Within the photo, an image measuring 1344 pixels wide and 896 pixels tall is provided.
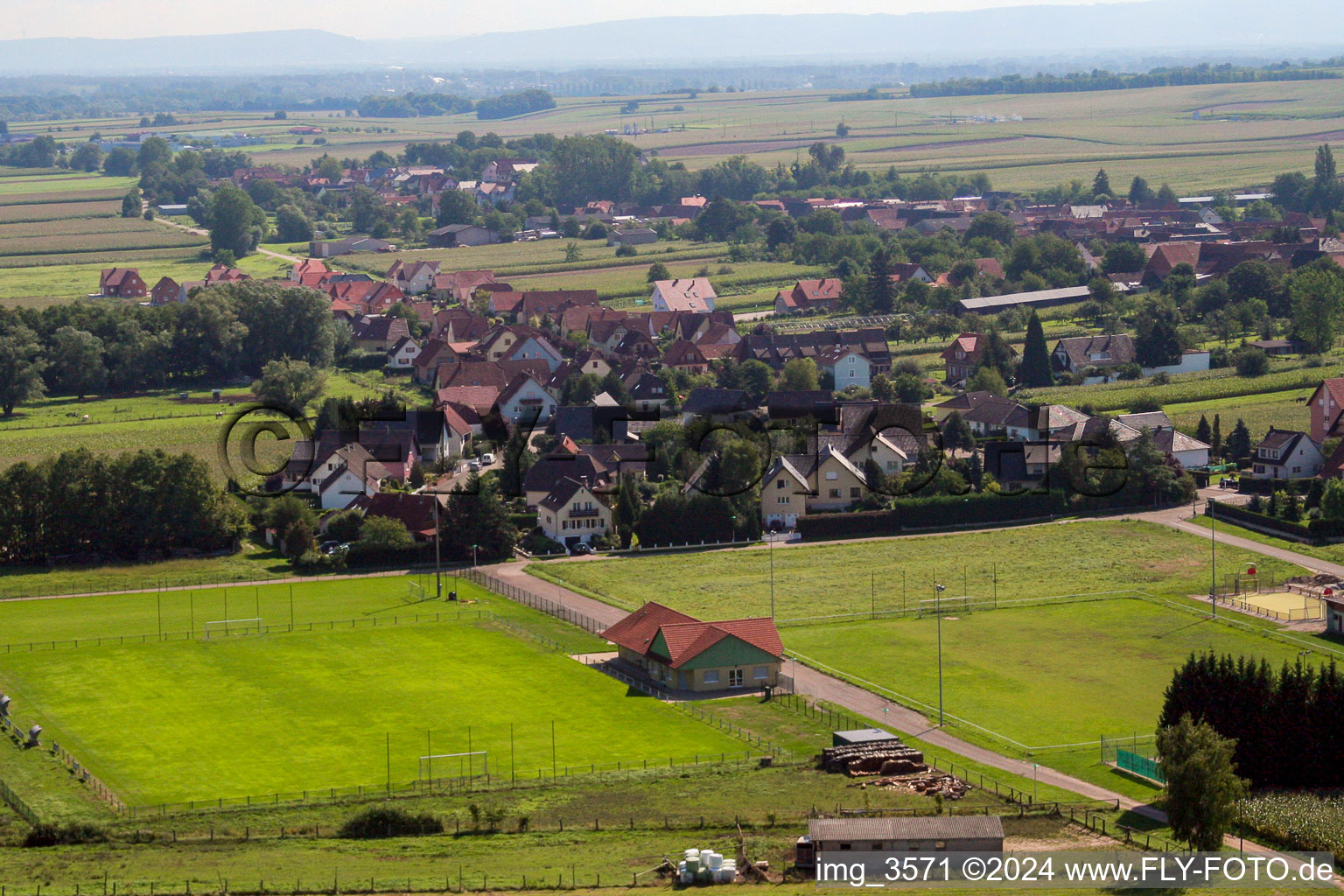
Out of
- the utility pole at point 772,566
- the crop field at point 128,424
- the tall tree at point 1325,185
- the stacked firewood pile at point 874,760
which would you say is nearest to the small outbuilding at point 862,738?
the stacked firewood pile at point 874,760

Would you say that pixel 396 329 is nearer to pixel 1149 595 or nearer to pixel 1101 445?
pixel 1101 445

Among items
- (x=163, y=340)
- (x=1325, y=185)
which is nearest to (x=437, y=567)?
(x=163, y=340)

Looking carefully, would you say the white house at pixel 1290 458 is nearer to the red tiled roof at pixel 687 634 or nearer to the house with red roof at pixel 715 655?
the red tiled roof at pixel 687 634

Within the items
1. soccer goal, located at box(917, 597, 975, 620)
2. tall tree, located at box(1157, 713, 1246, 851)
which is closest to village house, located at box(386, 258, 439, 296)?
soccer goal, located at box(917, 597, 975, 620)

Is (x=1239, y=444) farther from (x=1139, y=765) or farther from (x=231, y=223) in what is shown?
(x=231, y=223)

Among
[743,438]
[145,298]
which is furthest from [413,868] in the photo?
[145,298]
